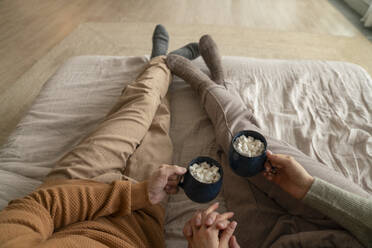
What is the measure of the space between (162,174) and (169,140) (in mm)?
293

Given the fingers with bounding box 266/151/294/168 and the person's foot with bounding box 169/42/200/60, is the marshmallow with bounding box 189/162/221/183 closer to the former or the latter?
the fingers with bounding box 266/151/294/168

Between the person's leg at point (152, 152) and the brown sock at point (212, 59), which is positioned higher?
the brown sock at point (212, 59)

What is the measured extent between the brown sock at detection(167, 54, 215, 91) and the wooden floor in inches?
51.6

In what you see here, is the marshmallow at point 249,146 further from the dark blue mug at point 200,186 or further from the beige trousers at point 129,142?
the beige trousers at point 129,142

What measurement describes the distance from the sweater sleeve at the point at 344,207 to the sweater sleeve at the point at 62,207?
0.46 m

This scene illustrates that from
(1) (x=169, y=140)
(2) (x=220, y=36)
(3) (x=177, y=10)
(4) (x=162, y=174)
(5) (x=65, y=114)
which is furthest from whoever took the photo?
(3) (x=177, y=10)

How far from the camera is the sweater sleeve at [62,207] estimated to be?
537mm

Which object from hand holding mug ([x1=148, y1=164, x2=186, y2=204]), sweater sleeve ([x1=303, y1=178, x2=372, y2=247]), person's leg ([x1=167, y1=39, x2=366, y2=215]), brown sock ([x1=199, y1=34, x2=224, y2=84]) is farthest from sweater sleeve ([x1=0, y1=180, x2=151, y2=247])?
brown sock ([x1=199, y1=34, x2=224, y2=84])

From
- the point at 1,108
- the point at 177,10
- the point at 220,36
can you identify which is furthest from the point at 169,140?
the point at 177,10

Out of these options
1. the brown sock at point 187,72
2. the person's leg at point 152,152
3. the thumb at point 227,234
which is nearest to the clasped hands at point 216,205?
the thumb at point 227,234

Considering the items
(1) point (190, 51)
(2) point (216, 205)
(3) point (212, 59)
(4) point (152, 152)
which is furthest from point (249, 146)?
(1) point (190, 51)

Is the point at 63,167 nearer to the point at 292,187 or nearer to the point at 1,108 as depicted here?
the point at 292,187

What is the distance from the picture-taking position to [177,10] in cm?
257

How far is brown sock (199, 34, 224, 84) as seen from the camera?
47.8 inches
